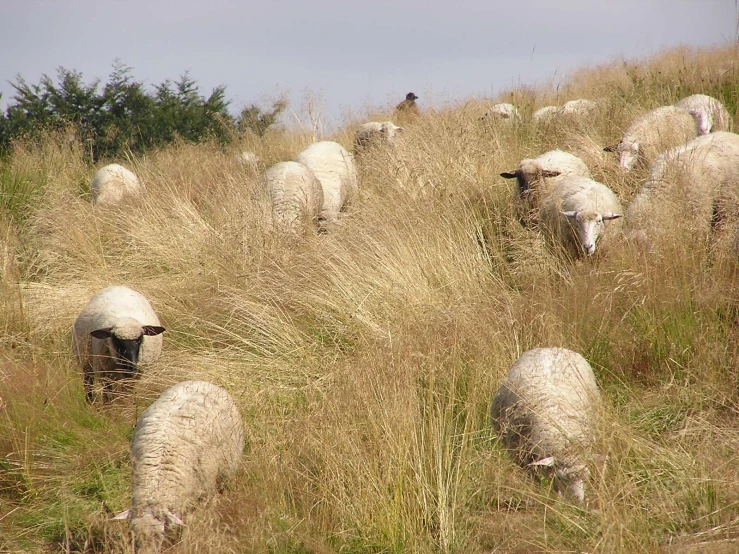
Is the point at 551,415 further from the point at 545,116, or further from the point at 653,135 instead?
the point at 545,116

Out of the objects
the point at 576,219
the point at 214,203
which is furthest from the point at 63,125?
the point at 576,219

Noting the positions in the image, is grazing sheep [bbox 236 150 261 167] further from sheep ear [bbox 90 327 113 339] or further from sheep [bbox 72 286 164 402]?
sheep ear [bbox 90 327 113 339]

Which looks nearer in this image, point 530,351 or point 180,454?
point 180,454

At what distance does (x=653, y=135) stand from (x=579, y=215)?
3.23 meters

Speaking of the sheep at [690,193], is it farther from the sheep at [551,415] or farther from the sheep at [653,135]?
the sheep at [551,415]

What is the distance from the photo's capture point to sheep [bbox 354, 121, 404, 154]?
12016 mm

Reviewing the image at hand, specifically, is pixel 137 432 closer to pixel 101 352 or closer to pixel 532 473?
pixel 101 352

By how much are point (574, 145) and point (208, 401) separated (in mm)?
6880

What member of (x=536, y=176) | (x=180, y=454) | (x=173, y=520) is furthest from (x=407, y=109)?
(x=173, y=520)

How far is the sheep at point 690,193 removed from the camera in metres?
6.20

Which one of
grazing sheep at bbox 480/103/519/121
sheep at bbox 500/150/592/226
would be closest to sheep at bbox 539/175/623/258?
sheep at bbox 500/150/592/226

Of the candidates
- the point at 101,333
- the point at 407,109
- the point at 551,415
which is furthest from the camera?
the point at 407,109

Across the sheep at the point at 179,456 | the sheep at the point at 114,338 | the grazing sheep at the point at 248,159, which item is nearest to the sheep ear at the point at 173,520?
the sheep at the point at 179,456

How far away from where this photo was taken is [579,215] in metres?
7.06
